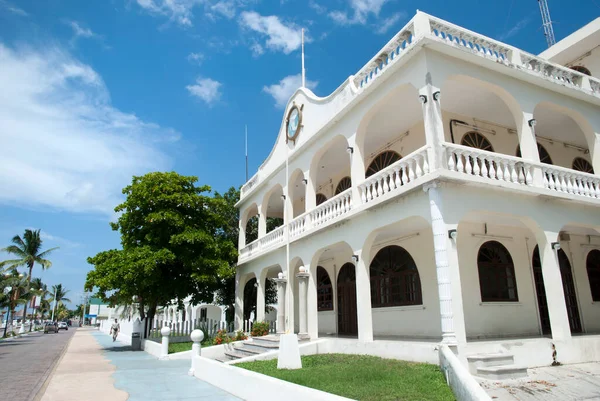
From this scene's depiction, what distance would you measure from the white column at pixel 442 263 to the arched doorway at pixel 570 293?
6.77 metres

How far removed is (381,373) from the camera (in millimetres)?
7215

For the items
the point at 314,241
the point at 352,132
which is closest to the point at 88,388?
the point at 314,241

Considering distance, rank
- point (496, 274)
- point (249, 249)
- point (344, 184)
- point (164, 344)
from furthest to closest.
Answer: point (249, 249)
point (344, 184)
point (164, 344)
point (496, 274)

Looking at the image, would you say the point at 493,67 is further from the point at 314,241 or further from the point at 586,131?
the point at 314,241

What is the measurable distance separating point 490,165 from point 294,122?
8.30 meters

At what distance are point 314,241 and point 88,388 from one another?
23.7 feet

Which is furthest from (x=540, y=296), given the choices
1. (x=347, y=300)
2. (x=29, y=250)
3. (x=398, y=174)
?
(x=29, y=250)

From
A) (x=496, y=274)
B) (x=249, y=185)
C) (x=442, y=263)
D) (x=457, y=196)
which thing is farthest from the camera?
(x=249, y=185)

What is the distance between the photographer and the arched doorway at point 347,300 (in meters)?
15.1

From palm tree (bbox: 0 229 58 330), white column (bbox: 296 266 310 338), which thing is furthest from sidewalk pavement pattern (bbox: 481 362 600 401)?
palm tree (bbox: 0 229 58 330)

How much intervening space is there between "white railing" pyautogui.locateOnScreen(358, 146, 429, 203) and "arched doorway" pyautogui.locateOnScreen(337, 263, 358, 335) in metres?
5.06

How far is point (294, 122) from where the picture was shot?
15625 millimetres

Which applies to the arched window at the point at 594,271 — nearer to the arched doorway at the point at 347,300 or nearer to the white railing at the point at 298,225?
the arched doorway at the point at 347,300

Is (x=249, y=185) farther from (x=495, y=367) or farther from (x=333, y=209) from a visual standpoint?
(x=495, y=367)
